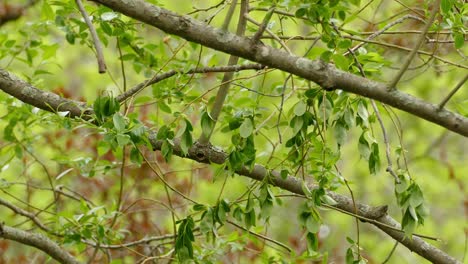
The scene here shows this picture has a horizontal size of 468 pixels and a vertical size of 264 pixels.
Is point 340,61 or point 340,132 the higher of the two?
point 340,61

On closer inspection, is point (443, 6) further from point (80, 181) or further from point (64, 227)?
point (80, 181)

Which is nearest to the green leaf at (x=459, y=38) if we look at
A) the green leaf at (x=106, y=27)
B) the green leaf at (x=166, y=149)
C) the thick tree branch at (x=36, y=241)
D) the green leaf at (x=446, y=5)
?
the green leaf at (x=446, y=5)

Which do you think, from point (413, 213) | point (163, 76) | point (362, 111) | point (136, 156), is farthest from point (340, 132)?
point (163, 76)

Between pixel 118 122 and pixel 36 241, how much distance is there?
1.43m

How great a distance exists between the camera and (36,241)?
362 cm

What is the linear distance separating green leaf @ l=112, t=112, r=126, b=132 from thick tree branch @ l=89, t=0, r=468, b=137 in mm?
349

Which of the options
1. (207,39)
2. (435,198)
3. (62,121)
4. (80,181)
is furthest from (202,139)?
(435,198)

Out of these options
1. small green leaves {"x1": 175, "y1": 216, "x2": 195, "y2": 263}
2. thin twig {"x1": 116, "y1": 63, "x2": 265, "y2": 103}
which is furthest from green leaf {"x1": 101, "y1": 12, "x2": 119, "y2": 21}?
small green leaves {"x1": 175, "y1": 216, "x2": 195, "y2": 263}

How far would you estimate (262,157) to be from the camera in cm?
362

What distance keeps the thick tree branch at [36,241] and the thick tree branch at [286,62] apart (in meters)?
1.68

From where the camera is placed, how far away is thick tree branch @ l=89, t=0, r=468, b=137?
2062 millimetres

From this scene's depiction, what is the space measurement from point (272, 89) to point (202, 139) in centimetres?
56

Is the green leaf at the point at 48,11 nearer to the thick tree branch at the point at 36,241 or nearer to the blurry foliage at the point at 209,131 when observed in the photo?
the blurry foliage at the point at 209,131

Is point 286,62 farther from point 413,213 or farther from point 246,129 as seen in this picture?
point 413,213
